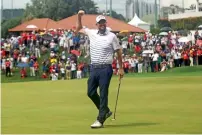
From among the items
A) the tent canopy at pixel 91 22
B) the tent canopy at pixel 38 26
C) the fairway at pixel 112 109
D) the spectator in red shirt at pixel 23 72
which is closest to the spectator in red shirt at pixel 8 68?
the spectator in red shirt at pixel 23 72

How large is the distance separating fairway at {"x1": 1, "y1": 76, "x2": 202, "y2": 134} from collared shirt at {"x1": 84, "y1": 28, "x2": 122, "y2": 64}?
1219 mm

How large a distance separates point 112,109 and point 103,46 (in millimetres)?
3764

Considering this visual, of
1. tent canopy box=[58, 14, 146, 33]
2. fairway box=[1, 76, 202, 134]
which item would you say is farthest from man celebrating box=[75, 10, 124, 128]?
tent canopy box=[58, 14, 146, 33]

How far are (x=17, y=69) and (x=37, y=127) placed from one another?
102 ft

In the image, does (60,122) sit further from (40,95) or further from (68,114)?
(40,95)

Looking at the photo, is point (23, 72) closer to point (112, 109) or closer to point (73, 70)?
point (73, 70)

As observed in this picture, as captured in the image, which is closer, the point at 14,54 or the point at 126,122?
the point at 126,122

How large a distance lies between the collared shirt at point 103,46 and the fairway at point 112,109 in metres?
1.22

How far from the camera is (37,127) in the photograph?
11.0 m

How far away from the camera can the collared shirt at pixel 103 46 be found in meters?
11.4

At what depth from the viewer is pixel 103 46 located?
1138 centimetres

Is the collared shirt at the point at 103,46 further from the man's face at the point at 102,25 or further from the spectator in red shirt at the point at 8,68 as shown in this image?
the spectator in red shirt at the point at 8,68

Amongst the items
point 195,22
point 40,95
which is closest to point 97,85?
point 40,95

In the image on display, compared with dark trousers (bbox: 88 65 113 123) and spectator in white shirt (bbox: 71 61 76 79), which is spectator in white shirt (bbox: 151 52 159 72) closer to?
→ spectator in white shirt (bbox: 71 61 76 79)
